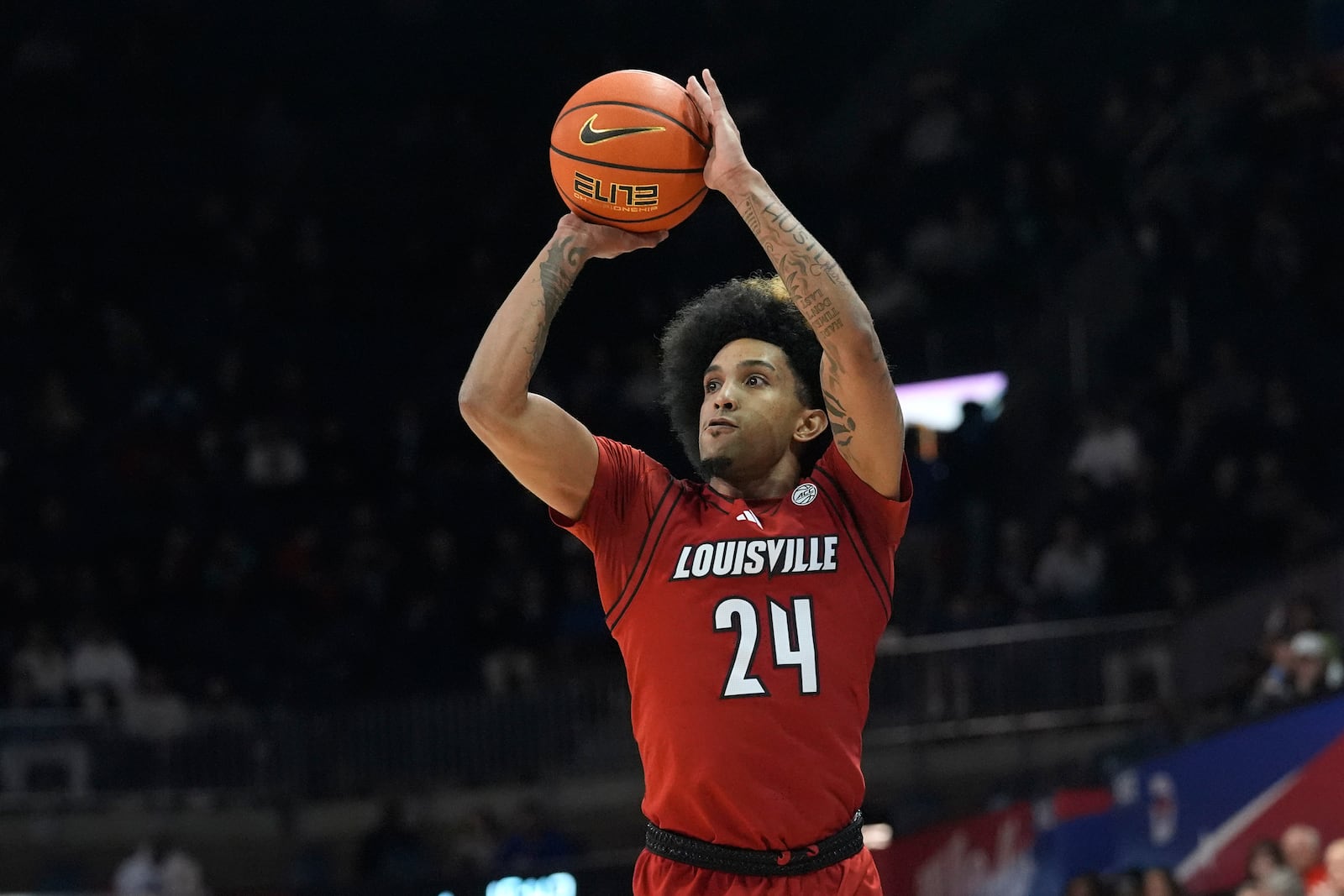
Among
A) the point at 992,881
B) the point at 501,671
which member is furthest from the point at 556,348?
the point at 992,881

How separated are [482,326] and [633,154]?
12.7 m

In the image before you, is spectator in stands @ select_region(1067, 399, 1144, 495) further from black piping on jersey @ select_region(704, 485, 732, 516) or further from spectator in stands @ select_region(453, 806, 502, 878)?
black piping on jersey @ select_region(704, 485, 732, 516)

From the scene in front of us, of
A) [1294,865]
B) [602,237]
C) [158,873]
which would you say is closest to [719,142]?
[602,237]

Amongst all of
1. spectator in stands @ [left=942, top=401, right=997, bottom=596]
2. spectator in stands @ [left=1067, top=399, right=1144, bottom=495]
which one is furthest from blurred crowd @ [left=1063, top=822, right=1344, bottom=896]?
spectator in stands @ [left=942, top=401, right=997, bottom=596]

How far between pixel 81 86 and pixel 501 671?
8862 mm

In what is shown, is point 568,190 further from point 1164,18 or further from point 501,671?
point 1164,18

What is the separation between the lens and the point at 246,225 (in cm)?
1750

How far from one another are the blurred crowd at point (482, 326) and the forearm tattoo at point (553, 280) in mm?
7684

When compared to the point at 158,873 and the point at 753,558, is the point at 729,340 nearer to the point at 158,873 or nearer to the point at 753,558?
the point at 753,558

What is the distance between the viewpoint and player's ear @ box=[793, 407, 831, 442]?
4277mm

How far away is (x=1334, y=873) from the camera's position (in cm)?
790

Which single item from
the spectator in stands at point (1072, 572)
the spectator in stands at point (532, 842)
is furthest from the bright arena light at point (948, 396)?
the spectator in stands at point (532, 842)

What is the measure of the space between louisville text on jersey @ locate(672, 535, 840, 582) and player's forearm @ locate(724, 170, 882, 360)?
466mm

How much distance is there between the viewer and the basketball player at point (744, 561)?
3850mm
